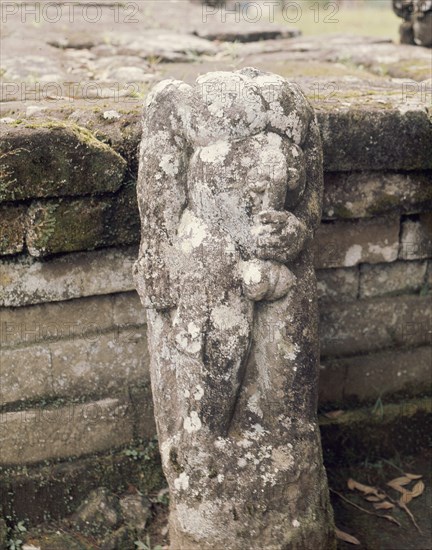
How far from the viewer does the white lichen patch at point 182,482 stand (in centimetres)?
312

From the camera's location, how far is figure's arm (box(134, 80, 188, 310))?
3047mm

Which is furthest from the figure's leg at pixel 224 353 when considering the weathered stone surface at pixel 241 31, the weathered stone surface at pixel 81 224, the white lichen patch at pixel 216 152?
the weathered stone surface at pixel 241 31

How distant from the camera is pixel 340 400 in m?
4.27

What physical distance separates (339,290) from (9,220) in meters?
1.62

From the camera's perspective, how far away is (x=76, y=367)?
12.5 ft

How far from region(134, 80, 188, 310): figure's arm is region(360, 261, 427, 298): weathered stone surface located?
Result: 139 cm

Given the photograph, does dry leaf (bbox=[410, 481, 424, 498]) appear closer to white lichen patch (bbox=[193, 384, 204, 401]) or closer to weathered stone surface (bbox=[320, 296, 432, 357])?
weathered stone surface (bbox=[320, 296, 432, 357])

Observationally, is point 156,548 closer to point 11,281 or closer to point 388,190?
point 11,281

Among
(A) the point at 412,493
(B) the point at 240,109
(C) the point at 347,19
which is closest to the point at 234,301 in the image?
(B) the point at 240,109

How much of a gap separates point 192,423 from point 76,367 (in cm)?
91

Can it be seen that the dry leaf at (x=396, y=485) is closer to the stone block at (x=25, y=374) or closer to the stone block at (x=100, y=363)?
the stone block at (x=100, y=363)

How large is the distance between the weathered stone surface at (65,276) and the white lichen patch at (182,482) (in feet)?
3.13

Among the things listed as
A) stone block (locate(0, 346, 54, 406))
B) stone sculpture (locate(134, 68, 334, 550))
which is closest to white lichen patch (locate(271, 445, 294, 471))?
stone sculpture (locate(134, 68, 334, 550))

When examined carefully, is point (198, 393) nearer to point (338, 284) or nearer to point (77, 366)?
point (77, 366)
